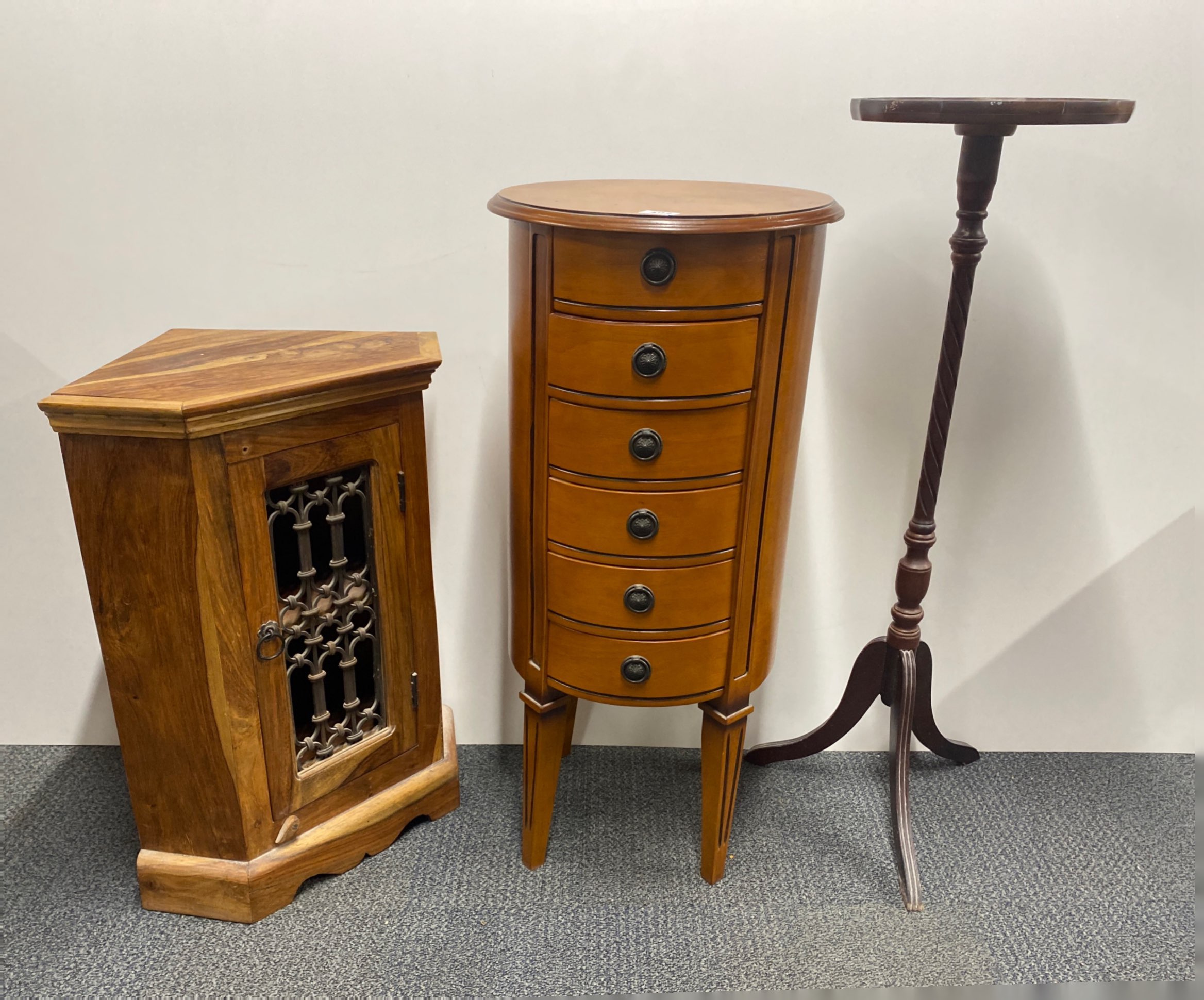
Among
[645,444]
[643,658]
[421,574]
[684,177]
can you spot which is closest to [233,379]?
[421,574]

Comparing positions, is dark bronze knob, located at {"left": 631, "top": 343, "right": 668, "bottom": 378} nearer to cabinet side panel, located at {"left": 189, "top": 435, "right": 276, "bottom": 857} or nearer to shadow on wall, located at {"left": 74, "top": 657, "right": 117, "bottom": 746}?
cabinet side panel, located at {"left": 189, "top": 435, "right": 276, "bottom": 857}

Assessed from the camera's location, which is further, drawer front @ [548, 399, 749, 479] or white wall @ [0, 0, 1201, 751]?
white wall @ [0, 0, 1201, 751]

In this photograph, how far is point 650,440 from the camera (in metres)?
1.29

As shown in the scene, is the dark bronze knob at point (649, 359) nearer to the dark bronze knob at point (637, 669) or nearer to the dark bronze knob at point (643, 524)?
the dark bronze knob at point (643, 524)

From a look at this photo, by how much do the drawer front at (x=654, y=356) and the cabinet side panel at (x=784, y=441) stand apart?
0.23 ft

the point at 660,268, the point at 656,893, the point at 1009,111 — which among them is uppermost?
the point at 1009,111

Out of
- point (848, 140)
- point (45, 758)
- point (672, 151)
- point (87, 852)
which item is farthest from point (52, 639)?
point (848, 140)

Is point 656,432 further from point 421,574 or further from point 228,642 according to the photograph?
point 228,642

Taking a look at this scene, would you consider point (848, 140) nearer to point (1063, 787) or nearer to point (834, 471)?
point (834, 471)

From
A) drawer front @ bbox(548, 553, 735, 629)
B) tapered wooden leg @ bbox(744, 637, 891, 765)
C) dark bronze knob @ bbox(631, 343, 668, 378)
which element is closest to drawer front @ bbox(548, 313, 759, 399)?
dark bronze knob @ bbox(631, 343, 668, 378)

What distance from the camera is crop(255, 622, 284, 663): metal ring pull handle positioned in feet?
4.65

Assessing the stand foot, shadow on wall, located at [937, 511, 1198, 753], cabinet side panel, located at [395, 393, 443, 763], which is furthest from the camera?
shadow on wall, located at [937, 511, 1198, 753]

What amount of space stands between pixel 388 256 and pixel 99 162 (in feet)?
1.65

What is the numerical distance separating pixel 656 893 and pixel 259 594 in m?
0.83
